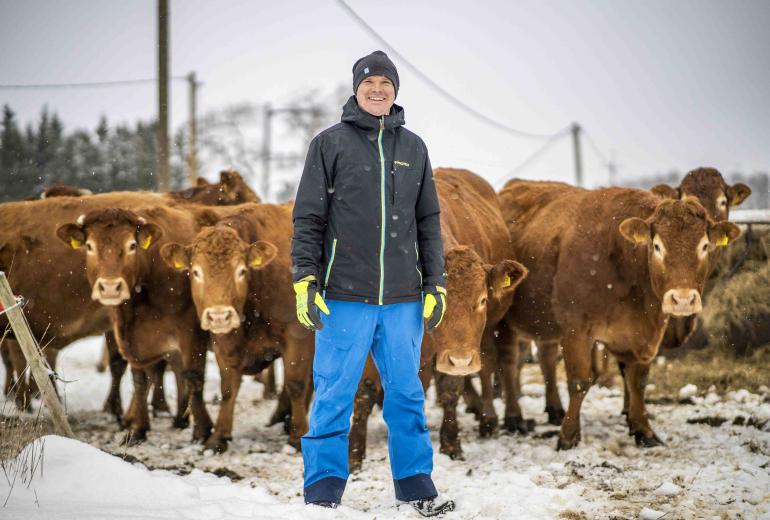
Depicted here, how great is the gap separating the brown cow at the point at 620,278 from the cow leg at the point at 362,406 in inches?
66.5

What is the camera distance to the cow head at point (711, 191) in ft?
25.8

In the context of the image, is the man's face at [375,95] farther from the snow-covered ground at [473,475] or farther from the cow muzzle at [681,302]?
the cow muzzle at [681,302]

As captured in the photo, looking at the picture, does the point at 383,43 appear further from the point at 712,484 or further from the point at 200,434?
the point at 712,484

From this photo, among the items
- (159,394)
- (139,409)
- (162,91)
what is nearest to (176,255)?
(139,409)

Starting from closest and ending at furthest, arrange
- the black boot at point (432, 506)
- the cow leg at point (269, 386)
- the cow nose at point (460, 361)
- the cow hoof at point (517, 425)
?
the black boot at point (432, 506) < the cow nose at point (460, 361) < the cow hoof at point (517, 425) < the cow leg at point (269, 386)

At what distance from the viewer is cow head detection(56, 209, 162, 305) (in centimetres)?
630

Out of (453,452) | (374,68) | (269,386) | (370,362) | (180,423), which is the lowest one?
(269,386)

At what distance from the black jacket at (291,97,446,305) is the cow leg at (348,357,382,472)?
162cm

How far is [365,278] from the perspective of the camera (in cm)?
381

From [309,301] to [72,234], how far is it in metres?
3.87

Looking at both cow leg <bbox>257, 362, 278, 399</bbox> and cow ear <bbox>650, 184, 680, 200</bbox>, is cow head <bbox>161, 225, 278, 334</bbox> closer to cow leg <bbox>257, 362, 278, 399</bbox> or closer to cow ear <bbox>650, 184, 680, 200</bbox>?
cow leg <bbox>257, 362, 278, 399</bbox>

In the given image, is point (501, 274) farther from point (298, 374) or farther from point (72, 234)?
point (72, 234)

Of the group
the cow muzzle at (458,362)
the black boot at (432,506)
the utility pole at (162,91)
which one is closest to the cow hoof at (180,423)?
the cow muzzle at (458,362)

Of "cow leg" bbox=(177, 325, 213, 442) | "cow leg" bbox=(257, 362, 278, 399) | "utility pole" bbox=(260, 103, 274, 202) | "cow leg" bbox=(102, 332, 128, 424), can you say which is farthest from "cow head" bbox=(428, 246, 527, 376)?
"utility pole" bbox=(260, 103, 274, 202)
